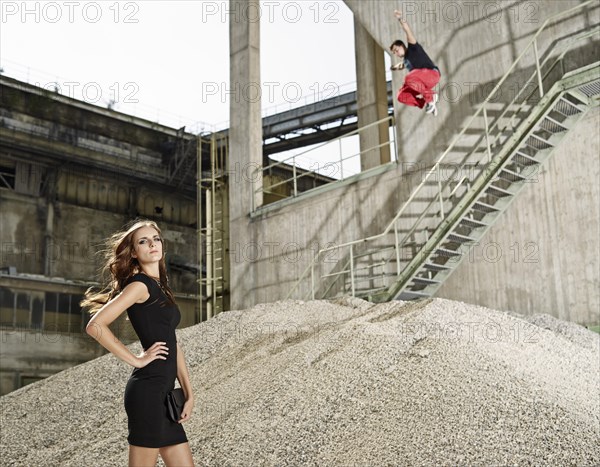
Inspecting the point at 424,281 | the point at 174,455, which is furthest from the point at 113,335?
the point at 424,281

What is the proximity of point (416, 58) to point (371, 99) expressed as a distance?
7.72m

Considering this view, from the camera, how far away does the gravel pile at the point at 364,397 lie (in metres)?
5.42

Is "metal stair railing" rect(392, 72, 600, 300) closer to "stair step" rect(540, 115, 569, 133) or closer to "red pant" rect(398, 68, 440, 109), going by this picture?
"stair step" rect(540, 115, 569, 133)

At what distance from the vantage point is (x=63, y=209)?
25625mm

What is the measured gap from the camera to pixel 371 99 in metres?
17.9

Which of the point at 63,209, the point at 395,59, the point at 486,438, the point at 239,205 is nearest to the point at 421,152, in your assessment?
the point at 395,59

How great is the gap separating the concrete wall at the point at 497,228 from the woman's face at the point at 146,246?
8.94 metres

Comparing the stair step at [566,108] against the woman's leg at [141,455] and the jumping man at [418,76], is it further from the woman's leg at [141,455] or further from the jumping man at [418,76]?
the woman's leg at [141,455]

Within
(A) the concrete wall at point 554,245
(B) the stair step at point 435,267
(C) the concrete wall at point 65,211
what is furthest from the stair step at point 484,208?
(C) the concrete wall at point 65,211

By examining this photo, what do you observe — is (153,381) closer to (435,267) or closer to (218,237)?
(435,267)

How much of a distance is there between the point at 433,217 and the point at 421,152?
58.3 inches

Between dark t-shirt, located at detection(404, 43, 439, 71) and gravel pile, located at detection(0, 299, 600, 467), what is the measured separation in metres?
3.71

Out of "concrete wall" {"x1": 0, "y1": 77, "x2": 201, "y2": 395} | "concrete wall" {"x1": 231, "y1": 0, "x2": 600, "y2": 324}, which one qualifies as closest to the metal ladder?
"concrete wall" {"x1": 231, "y1": 0, "x2": 600, "y2": 324}

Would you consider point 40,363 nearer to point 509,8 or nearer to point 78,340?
point 78,340
